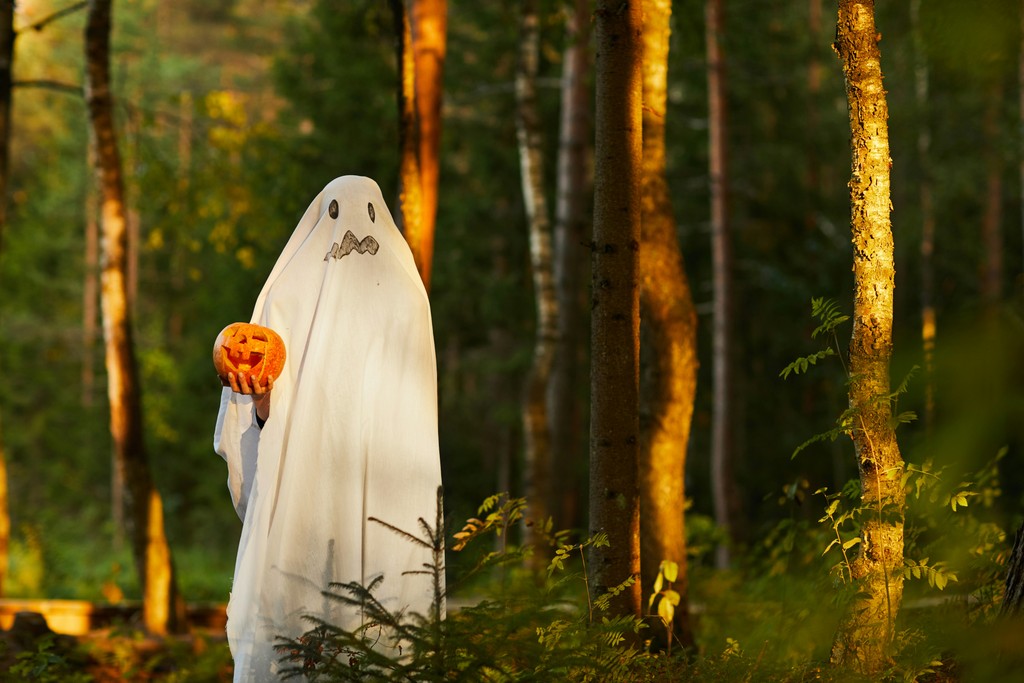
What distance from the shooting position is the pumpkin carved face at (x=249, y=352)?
15.6ft

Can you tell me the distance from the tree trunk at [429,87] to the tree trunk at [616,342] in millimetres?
2468

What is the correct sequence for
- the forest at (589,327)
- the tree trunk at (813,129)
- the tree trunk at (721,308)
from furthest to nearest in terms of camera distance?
the tree trunk at (813,129) → the tree trunk at (721,308) → the forest at (589,327)

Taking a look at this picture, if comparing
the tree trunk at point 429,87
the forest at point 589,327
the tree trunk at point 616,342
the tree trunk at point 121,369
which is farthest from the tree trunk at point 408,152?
the tree trunk at point 121,369

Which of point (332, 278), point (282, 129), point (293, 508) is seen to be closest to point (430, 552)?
point (293, 508)

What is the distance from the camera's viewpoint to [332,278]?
16.9ft

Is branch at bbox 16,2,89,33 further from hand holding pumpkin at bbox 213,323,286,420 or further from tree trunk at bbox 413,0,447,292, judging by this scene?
hand holding pumpkin at bbox 213,323,286,420

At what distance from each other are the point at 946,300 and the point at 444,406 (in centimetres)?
1378

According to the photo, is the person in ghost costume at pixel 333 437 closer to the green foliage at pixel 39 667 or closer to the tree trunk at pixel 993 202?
the green foliage at pixel 39 667

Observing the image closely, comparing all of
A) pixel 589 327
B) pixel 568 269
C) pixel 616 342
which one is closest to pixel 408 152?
pixel 616 342

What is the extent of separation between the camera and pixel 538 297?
588 inches

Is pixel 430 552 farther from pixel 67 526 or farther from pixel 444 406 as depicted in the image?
pixel 67 526

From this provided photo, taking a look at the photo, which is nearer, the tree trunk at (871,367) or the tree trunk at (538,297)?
the tree trunk at (871,367)

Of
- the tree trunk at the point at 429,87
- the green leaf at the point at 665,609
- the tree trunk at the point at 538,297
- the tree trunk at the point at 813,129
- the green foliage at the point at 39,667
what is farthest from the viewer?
the tree trunk at the point at 813,129

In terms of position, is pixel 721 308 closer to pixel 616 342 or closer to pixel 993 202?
pixel 993 202
